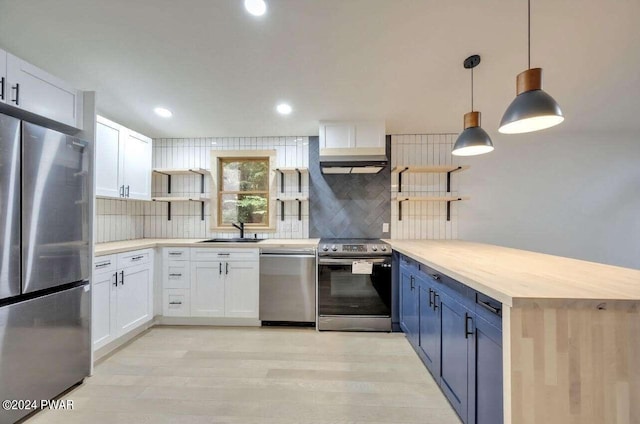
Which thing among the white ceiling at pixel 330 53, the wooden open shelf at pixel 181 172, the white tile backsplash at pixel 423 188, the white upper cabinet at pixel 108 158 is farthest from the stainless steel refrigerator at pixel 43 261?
the white tile backsplash at pixel 423 188

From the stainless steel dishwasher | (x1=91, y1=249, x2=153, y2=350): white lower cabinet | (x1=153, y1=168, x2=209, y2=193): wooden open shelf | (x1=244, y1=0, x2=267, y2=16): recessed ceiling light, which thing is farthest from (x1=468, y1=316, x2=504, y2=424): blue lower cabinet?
(x1=153, y1=168, x2=209, y2=193): wooden open shelf

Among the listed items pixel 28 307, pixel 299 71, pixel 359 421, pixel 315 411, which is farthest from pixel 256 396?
pixel 299 71

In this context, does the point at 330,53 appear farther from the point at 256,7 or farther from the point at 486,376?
the point at 486,376

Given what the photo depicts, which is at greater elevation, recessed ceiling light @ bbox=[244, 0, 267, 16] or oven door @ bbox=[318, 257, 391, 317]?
recessed ceiling light @ bbox=[244, 0, 267, 16]

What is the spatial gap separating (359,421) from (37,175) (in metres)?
2.46

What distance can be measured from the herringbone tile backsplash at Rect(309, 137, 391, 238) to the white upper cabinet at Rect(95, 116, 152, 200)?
1981 mm

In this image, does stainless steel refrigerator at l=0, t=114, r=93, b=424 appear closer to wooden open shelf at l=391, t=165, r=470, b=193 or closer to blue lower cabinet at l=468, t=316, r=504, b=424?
blue lower cabinet at l=468, t=316, r=504, b=424

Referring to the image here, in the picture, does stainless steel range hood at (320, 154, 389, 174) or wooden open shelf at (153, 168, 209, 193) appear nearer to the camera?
stainless steel range hood at (320, 154, 389, 174)

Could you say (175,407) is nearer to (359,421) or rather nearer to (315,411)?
(315,411)

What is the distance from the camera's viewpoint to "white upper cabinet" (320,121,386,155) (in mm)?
3023

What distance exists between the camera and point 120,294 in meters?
2.42

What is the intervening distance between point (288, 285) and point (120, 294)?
157 cm

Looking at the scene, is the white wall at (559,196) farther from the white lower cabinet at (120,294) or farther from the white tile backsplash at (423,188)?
the white lower cabinet at (120,294)

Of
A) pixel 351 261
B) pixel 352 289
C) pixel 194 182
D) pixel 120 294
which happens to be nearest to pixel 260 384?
pixel 352 289
